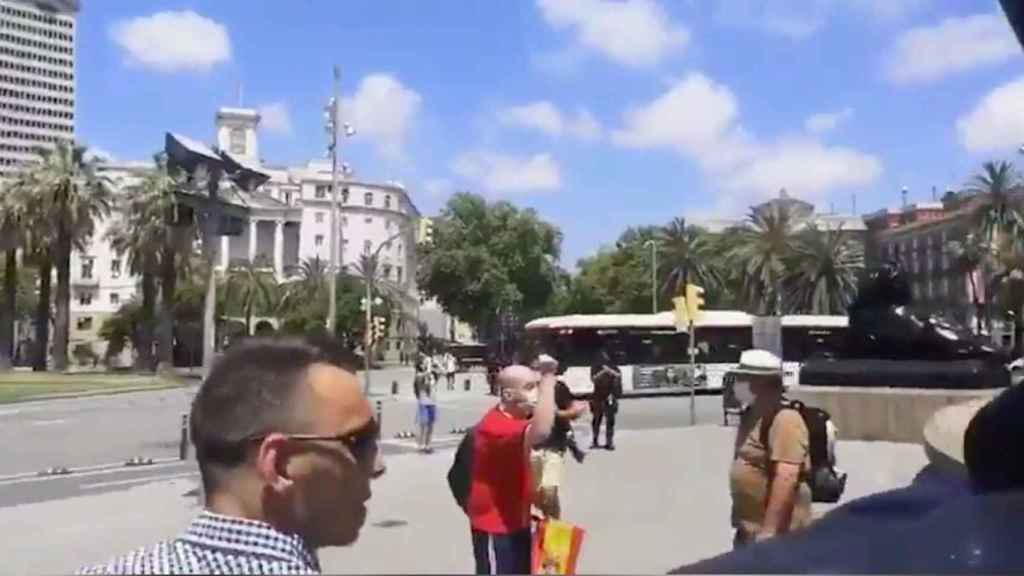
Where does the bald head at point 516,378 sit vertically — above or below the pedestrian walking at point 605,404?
above

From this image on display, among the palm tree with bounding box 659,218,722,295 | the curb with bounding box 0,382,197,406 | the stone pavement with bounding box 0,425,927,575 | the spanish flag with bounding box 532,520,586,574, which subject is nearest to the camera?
the spanish flag with bounding box 532,520,586,574

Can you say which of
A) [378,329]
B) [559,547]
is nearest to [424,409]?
[378,329]

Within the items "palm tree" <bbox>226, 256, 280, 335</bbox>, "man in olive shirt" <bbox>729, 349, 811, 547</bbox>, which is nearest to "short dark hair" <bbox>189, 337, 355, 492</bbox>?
"man in olive shirt" <bbox>729, 349, 811, 547</bbox>

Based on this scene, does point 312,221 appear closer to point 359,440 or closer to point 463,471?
point 463,471

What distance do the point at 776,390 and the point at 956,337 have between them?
1328cm

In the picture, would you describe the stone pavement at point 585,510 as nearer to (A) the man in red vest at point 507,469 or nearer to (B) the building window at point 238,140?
(A) the man in red vest at point 507,469

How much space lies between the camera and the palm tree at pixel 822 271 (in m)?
13.4

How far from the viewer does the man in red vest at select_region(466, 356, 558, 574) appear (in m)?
5.35

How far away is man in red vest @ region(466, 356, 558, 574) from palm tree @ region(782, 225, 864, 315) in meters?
8.47

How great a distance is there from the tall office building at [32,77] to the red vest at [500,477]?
117886 mm

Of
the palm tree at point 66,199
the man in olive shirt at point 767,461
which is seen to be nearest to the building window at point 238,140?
the palm tree at point 66,199

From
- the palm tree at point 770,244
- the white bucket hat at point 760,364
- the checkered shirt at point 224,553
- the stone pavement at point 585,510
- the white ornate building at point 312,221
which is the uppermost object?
the white ornate building at point 312,221

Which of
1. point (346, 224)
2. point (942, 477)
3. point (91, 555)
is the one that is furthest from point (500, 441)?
point (346, 224)

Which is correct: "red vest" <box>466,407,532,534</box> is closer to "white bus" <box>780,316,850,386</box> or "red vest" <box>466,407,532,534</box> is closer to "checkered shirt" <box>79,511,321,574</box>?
"checkered shirt" <box>79,511,321,574</box>
